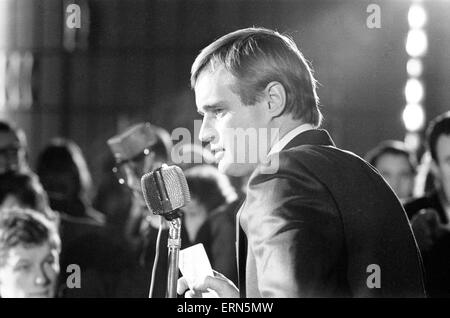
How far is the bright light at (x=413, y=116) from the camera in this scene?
5115 mm

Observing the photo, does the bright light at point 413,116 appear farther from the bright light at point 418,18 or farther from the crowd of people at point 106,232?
the crowd of people at point 106,232

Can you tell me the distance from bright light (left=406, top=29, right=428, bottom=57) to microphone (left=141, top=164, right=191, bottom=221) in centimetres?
383

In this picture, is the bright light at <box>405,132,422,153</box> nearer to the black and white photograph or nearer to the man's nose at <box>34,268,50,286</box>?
the black and white photograph

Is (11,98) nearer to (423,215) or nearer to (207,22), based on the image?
(207,22)

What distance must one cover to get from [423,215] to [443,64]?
12.3 feet

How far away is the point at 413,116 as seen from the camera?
16.9 feet

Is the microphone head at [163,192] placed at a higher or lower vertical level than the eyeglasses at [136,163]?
higher

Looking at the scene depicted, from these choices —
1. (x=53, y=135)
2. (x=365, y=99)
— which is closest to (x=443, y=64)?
(x=365, y=99)

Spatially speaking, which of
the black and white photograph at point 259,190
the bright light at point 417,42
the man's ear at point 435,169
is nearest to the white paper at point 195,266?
the black and white photograph at point 259,190

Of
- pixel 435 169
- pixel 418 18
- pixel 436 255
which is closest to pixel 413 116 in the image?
pixel 418 18

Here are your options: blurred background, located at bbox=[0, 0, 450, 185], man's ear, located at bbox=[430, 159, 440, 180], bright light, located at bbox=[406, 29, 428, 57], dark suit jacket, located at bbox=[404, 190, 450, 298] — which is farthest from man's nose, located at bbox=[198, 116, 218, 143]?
bright light, located at bbox=[406, 29, 428, 57]

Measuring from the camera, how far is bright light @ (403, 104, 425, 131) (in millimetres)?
5115

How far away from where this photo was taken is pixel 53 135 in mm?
6094

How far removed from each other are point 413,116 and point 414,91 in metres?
0.21
